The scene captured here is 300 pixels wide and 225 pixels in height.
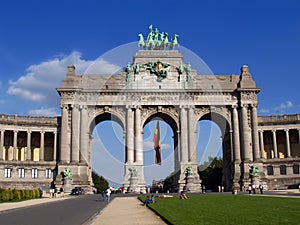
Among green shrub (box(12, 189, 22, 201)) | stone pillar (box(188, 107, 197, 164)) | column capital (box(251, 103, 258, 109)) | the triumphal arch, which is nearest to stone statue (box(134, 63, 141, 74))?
the triumphal arch

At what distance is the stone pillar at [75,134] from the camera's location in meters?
82.0

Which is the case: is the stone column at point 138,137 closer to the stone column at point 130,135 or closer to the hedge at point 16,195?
the stone column at point 130,135

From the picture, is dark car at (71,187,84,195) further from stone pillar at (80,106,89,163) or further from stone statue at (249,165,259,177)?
stone statue at (249,165,259,177)

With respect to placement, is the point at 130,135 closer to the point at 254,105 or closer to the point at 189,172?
the point at 189,172

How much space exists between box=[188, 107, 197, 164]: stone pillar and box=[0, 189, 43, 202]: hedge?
101 feet

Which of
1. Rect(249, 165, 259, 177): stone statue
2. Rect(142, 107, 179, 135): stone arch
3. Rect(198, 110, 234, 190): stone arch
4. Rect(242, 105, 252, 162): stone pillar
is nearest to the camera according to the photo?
Rect(249, 165, 259, 177): stone statue

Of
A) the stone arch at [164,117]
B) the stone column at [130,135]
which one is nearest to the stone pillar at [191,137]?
the stone arch at [164,117]

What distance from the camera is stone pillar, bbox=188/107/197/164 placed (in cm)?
8312

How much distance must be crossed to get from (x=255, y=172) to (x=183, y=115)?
57.1ft

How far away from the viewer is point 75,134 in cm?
8275

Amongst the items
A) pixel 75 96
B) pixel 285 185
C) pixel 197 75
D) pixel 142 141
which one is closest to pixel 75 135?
pixel 75 96

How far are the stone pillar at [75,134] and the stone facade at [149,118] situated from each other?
0.50ft

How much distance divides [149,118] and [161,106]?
4653 millimetres

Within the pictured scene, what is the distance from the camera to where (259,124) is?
89.3 metres
